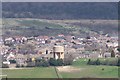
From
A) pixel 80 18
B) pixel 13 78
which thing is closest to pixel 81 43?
pixel 13 78

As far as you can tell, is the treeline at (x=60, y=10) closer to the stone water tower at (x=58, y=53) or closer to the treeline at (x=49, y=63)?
the stone water tower at (x=58, y=53)

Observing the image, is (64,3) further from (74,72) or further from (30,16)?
(74,72)

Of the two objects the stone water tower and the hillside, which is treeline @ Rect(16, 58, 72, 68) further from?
the hillside

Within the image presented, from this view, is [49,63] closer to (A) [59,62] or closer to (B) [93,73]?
(A) [59,62]

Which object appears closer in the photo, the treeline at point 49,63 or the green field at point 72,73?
the green field at point 72,73

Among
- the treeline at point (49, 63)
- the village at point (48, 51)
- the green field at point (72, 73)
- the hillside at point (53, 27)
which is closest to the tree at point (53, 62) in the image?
the treeline at point (49, 63)

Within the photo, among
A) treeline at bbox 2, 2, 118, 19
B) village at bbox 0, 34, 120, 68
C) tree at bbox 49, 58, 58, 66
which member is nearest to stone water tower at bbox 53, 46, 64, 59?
village at bbox 0, 34, 120, 68
